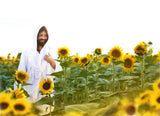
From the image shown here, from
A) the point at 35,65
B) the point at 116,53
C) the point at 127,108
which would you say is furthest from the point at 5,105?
the point at 35,65

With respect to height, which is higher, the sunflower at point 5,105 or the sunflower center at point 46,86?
the sunflower at point 5,105

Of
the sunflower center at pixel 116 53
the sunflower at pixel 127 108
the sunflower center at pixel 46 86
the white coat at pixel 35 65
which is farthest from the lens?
the white coat at pixel 35 65

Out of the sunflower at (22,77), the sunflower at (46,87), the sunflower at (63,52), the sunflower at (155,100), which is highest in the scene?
the sunflower at (63,52)

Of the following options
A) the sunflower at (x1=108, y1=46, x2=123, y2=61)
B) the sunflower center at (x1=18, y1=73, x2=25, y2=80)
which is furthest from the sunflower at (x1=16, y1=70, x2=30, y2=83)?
the sunflower at (x1=108, y1=46, x2=123, y2=61)

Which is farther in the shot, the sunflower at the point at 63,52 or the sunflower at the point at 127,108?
the sunflower at the point at 63,52

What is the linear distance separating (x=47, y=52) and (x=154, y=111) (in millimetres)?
2311

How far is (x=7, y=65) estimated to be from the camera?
5.16 metres

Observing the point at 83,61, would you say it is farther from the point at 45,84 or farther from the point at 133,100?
the point at 133,100

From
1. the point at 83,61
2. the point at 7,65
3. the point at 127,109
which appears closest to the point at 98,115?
the point at 127,109

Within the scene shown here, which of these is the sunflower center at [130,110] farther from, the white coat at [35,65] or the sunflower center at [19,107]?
the white coat at [35,65]

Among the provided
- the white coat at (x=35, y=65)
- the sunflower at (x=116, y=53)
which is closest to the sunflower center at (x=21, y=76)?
the sunflower at (x=116, y=53)

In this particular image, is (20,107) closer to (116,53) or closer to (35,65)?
(116,53)

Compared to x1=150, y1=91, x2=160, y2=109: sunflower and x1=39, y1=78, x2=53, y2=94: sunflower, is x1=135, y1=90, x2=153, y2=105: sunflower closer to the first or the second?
x1=150, y1=91, x2=160, y2=109: sunflower

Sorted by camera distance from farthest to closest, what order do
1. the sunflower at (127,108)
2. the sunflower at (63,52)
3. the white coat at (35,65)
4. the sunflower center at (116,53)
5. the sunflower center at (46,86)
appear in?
the white coat at (35,65) → the sunflower at (63,52) → the sunflower center at (116,53) → the sunflower center at (46,86) → the sunflower at (127,108)
